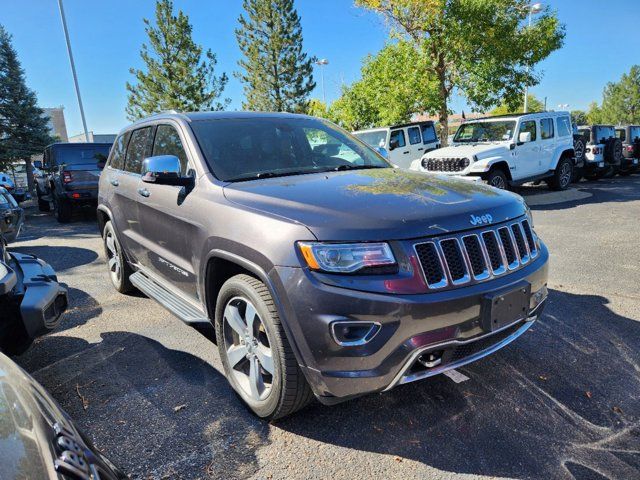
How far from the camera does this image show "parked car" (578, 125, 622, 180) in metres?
15.6

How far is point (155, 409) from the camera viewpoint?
9.24ft

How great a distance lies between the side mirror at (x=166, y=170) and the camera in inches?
117

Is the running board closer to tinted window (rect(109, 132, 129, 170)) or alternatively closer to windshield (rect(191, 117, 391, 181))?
windshield (rect(191, 117, 391, 181))

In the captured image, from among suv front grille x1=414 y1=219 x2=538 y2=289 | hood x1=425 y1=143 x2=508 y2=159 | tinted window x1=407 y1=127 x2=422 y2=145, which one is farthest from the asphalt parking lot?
tinted window x1=407 y1=127 x2=422 y2=145

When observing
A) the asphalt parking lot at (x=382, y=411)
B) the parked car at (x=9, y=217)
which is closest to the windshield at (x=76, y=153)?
the parked car at (x=9, y=217)

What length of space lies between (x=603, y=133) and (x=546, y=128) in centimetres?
635

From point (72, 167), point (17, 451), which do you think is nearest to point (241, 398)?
point (17, 451)

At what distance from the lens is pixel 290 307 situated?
2178 mm

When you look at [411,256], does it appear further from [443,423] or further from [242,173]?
[242,173]

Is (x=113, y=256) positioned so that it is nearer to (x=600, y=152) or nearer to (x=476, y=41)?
(x=476, y=41)

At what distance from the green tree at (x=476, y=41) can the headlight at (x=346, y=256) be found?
13336 millimetres

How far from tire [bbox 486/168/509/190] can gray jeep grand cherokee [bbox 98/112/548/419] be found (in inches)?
314

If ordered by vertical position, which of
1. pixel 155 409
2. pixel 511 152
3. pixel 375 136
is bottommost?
pixel 155 409

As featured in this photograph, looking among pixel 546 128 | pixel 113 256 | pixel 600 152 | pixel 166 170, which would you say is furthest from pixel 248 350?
pixel 600 152
